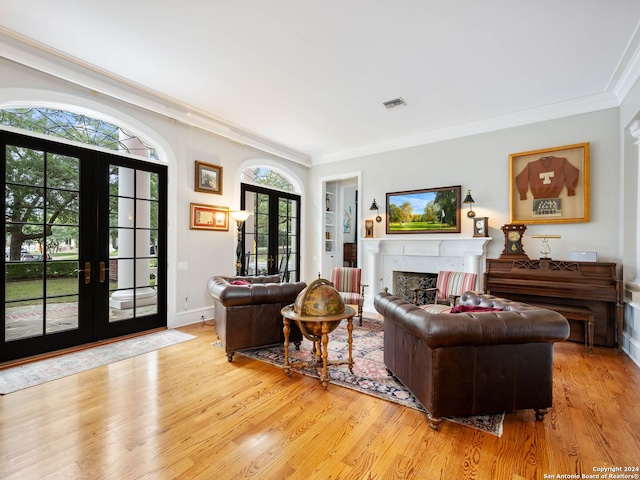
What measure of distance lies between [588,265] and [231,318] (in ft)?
14.7

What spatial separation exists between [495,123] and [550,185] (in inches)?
50.2

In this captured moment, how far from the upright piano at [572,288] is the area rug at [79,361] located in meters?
4.57

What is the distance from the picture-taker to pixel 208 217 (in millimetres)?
5160

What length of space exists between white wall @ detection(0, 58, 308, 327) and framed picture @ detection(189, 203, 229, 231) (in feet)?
0.29

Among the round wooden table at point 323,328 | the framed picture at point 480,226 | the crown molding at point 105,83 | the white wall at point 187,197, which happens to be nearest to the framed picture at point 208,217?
the white wall at point 187,197

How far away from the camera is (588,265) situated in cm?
391

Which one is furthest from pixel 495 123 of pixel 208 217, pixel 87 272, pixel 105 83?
pixel 87 272

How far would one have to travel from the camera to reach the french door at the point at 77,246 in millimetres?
3320

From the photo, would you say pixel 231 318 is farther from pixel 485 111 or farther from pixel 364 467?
pixel 485 111

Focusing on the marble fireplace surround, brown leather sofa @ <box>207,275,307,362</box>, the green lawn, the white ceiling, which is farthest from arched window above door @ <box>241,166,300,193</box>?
the green lawn

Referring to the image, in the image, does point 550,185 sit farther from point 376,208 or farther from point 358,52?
point 358,52

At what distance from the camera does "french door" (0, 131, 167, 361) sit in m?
3.32

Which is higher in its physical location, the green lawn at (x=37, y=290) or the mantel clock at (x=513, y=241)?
the mantel clock at (x=513, y=241)

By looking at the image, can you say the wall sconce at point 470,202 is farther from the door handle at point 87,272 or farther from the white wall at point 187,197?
the door handle at point 87,272
